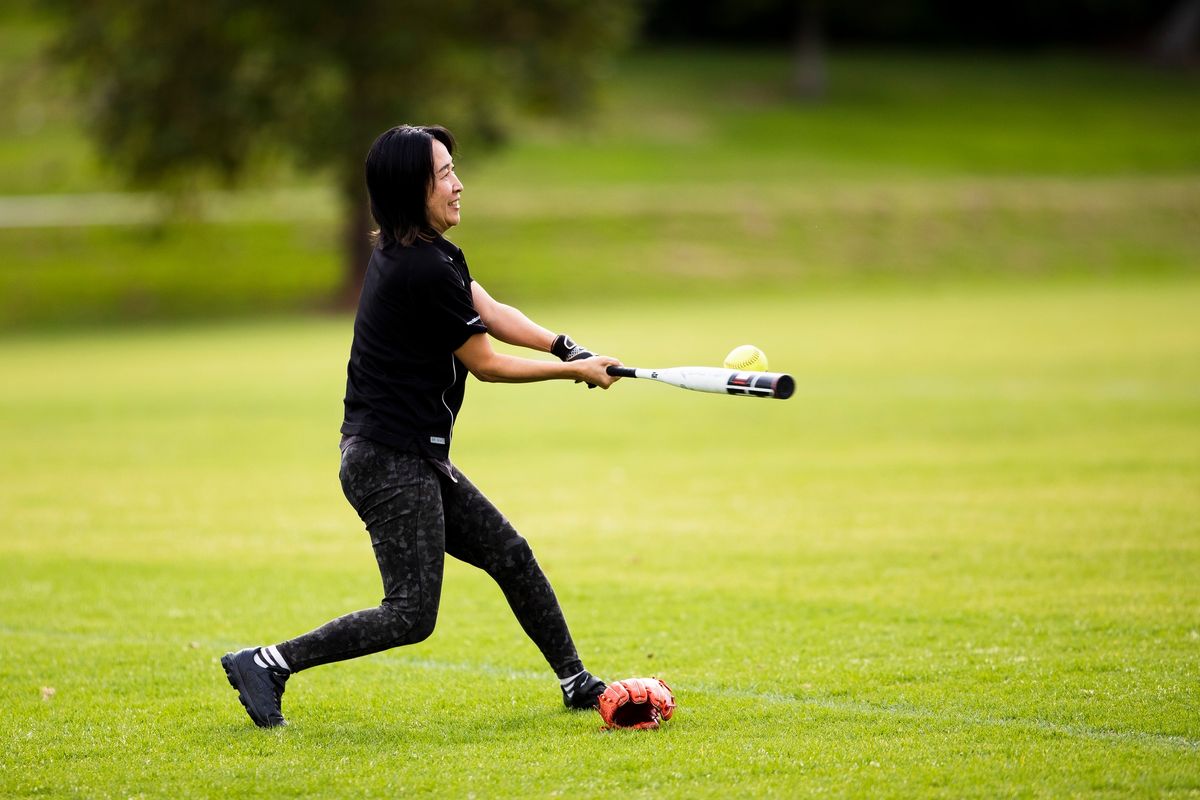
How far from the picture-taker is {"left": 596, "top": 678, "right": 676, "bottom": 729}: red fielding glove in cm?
659

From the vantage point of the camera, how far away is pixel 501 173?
58.2 metres

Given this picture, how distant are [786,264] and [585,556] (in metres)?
35.5

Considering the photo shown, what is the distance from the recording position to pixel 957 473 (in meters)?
14.5

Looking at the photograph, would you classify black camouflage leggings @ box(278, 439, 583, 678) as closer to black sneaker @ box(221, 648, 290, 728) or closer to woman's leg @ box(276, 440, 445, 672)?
woman's leg @ box(276, 440, 445, 672)

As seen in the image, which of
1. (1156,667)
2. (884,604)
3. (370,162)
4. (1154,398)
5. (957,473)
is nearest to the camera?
(370,162)

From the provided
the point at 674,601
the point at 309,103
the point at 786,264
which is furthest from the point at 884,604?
the point at 786,264

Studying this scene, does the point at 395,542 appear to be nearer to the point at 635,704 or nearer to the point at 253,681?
the point at 253,681

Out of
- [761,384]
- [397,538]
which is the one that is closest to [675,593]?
[397,538]

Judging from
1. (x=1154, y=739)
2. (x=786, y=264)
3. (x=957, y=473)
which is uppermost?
(x=786, y=264)

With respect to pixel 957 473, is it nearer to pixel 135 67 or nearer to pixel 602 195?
pixel 135 67

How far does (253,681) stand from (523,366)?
6.56 feet

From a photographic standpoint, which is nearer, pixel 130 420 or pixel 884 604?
pixel 884 604

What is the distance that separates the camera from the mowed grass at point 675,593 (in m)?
6.23

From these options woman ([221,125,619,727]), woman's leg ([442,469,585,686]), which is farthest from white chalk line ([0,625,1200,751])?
woman ([221,125,619,727])
